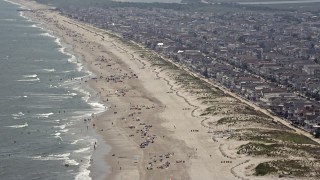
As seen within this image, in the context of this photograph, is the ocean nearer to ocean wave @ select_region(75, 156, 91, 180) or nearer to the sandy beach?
ocean wave @ select_region(75, 156, 91, 180)

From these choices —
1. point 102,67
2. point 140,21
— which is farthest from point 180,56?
point 140,21

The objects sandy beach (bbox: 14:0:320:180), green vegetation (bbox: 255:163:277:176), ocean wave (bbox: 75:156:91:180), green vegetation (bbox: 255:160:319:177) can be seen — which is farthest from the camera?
sandy beach (bbox: 14:0:320:180)

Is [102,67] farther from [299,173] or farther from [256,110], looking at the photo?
[299,173]


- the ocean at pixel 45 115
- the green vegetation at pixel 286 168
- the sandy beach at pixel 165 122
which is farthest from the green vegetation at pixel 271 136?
the ocean at pixel 45 115

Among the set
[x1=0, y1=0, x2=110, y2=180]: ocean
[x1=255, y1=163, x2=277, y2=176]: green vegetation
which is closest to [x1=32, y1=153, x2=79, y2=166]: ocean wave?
[x1=0, y1=0, x2=110, y2=180]: ocean

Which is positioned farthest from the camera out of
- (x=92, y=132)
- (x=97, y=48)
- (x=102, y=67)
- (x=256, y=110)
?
(x=97, y=48)

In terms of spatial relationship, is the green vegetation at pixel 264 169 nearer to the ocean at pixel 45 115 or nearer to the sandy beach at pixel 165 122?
the sandy beach at pixel 165 122

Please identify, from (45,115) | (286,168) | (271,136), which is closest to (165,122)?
(45,115)
